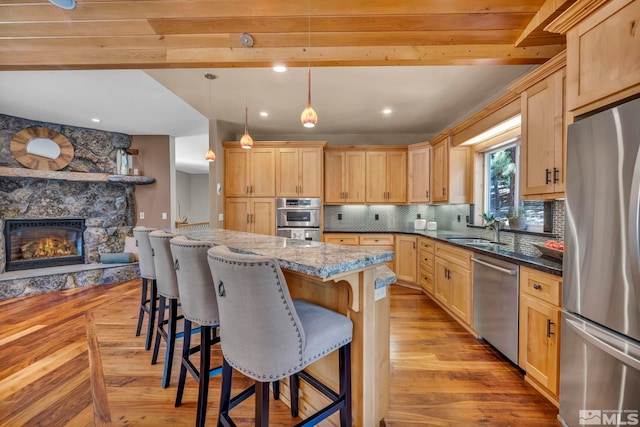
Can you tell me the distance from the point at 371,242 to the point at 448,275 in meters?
1.46

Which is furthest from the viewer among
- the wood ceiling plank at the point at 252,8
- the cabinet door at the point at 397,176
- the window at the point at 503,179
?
the cabinet door at the point at 397,176

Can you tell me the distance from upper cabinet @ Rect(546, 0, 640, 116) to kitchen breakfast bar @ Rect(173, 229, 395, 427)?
1328 millimetres

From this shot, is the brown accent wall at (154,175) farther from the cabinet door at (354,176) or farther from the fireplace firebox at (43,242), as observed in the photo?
the cabinet door at (354,176)

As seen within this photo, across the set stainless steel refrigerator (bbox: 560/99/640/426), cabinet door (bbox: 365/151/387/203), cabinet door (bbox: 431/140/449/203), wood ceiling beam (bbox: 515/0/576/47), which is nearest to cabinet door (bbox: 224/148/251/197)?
cabinet door (bbox: 365/151/387/203)

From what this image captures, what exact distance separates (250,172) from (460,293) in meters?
3.54

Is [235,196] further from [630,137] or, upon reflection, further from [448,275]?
[630,137]

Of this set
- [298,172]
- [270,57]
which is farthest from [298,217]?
[270,57]

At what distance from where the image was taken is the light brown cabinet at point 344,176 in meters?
4.66

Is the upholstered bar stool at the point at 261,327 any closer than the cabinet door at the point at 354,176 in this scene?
Yes

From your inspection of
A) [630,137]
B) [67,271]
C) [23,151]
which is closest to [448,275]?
[630,137]

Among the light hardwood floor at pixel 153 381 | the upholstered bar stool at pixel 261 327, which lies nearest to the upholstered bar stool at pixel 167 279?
the light hardwood floor at pixel 153 381

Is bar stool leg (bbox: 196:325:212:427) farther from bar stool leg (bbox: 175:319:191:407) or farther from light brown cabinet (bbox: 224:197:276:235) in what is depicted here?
light brown cabinet (bbox: 224:197:276:235)

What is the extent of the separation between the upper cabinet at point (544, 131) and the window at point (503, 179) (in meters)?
1.00

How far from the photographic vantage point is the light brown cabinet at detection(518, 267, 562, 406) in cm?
166
